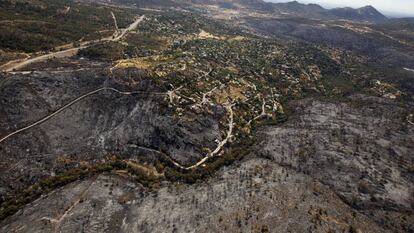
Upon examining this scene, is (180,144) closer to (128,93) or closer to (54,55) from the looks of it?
(128,93)

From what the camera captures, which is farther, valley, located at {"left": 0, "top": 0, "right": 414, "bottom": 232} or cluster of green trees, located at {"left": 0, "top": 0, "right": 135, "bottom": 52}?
cluster of green trees, located at {"left": 0, "top": 0, "right": 135, "bottom": 52}

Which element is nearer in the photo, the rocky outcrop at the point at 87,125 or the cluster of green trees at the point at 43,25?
the rocky outcrop at the point at 87,125

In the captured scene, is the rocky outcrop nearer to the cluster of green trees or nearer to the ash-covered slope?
the ash-covered slope

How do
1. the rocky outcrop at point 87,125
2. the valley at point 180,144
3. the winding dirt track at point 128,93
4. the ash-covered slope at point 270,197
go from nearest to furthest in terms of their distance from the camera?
the ash-covered slope at point 270,197 < the valley at point 180,144 < the rocky outcrop at point 87,125 < the winding dirt track at point 128,93

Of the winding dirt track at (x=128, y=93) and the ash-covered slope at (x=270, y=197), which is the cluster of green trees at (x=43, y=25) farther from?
Result: the ash-covered slope at (x=270, y=197)

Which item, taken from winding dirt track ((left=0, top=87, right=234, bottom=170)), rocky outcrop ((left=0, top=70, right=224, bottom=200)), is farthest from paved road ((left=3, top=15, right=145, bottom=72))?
winding dirt track ((left=0, top=87, right=234, bottom=170))

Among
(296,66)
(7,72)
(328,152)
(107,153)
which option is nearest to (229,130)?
(328,152)

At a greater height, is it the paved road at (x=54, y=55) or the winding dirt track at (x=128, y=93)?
the paved road at (x=54, y=55)

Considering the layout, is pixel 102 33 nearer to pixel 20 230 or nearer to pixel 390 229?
pixel 20 230

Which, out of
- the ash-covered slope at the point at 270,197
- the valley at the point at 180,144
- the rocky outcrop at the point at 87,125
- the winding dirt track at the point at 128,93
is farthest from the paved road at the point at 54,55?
the ash-covered slope at the point at 270,197

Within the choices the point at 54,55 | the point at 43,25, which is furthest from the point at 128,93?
the point at 43,25

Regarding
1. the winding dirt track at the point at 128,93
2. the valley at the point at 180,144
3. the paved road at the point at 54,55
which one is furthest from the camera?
the paved road at the point at 54,55
